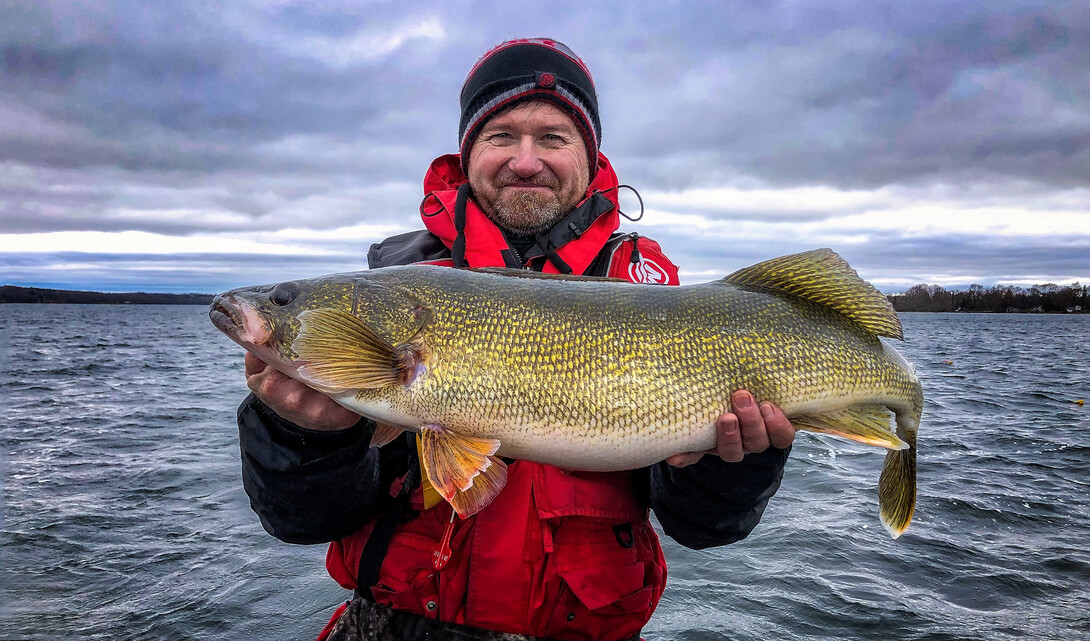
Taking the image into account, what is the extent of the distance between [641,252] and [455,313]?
160 cm

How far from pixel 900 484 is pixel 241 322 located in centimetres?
321

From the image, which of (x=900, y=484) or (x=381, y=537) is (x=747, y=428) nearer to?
(x=900, y=484)

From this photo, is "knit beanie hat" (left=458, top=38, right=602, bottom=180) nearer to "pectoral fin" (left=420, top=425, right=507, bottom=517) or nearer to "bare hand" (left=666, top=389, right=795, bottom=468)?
"bare hand" (left=666, top=389, right=795, bottom=468)

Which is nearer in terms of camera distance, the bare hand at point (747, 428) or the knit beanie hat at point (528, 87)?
the bare hand at point (747, 428)

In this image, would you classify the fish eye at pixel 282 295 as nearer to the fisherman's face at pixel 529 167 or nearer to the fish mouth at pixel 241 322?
the fish mouth at pixel 241 322

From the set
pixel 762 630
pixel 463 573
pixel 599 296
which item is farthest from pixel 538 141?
pixel 762 630

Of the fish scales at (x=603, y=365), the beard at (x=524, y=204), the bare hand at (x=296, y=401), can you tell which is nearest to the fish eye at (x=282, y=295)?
the bare hand at (x=296, y=401)

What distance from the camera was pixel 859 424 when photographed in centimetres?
299

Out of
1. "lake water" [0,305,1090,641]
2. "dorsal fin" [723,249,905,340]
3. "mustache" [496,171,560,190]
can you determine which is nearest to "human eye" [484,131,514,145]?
"mustache" [496,171,560,190]

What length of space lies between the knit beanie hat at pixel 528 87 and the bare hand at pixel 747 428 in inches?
95.4

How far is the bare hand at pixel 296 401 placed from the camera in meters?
2.83

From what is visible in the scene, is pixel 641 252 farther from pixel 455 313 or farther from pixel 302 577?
pixel 302 577

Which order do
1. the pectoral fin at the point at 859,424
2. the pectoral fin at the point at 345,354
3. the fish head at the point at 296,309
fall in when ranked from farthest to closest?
1. the pectoral fin at the point at 859,424
2. the fish head at the point at 296,309
3. the pectoral fin at the point at 345,354

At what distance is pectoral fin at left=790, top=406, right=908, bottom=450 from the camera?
115 inches
